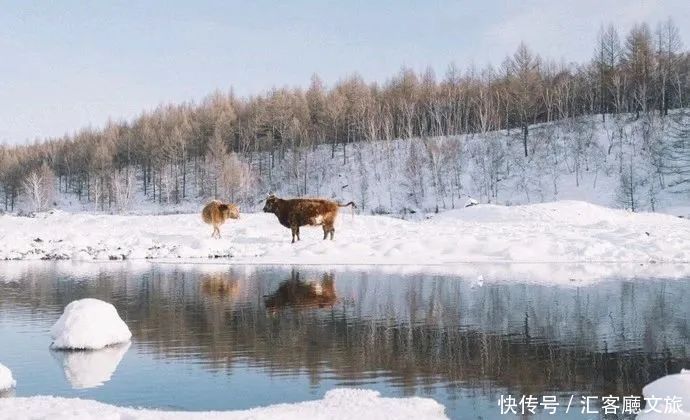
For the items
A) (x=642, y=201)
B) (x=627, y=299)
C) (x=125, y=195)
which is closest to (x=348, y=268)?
(x=627, y=299)

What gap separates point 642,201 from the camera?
188 feet

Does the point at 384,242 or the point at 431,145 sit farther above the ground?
the point at 431,145

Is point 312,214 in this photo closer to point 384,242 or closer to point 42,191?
point 384,242

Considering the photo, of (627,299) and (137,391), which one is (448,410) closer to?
(137,391)

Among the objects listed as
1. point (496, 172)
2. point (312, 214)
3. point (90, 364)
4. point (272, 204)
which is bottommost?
point (90, 364)

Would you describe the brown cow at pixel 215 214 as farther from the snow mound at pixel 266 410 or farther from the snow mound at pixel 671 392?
the snow mound at pixel 671 392

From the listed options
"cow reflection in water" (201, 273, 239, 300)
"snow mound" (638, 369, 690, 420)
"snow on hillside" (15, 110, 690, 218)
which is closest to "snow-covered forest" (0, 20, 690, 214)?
"snow on hillside" (15, 110, 690, 218)

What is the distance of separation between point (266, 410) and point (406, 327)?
5.45 m

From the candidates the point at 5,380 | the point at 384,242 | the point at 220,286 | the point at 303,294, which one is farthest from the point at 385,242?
the point at 5,380

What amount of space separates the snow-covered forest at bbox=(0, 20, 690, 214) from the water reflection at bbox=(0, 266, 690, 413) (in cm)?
4681

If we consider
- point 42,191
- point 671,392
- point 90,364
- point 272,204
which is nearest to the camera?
point 671,392

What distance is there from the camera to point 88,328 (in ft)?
31.2

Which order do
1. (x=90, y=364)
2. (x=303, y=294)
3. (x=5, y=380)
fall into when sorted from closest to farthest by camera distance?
(x=5, y=380) → (x=90, y=364) → (x=303, y=294)

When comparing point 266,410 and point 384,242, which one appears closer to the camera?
point 266,410
